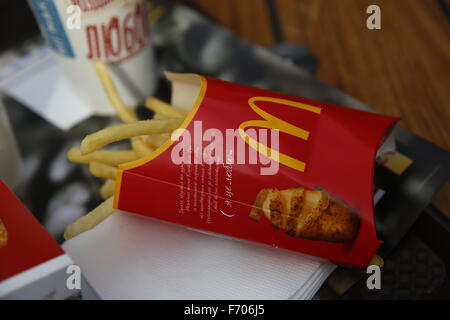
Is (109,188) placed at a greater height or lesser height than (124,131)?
lesser

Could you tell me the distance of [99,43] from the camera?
813 millimetres

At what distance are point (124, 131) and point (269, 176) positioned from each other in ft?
0.64

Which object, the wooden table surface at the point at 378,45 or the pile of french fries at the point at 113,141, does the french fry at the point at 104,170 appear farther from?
the wooden table surface at the point at 378,45

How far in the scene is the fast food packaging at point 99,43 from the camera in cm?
77

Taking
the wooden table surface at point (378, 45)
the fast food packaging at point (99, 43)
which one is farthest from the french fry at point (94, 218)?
the wooden table surface at point (378, 45)

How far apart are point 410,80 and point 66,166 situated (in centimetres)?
66

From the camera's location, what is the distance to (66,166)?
2.86 ft

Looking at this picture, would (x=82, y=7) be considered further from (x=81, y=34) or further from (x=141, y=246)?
(x=141, y=246)

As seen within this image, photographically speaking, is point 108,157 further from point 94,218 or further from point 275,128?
point 275,128

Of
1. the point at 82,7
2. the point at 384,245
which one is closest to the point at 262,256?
the point at 384,245

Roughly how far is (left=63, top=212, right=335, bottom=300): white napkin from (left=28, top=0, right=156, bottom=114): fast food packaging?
31 cm

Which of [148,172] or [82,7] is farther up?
[82,7]

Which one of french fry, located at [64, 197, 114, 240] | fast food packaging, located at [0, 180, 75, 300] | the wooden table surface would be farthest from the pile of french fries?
the wooden table surface
